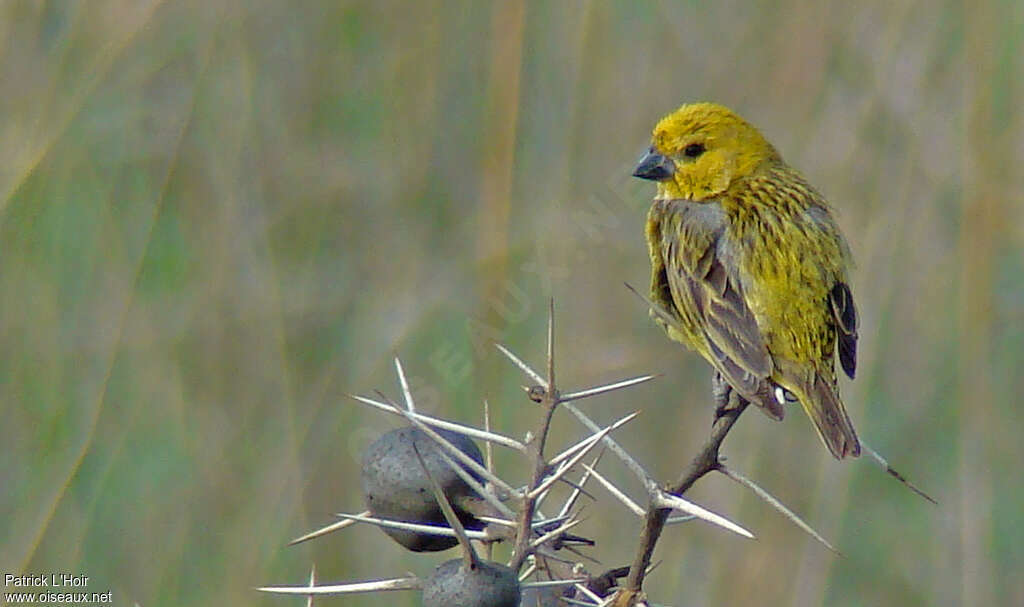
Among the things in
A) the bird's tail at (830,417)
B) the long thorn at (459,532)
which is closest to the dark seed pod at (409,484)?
the long thorn at (459,532)

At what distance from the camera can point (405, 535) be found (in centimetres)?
227

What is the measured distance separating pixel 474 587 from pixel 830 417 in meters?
1.93

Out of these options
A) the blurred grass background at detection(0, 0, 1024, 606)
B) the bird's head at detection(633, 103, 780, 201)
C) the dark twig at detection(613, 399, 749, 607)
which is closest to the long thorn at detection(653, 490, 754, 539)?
the dark twig at detection(613, 399, 749, 607)

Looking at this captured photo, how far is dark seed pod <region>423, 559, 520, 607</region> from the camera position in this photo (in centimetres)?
198

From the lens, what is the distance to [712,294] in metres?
3.96

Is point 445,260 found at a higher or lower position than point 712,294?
lower

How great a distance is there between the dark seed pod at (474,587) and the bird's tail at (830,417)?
1.75m

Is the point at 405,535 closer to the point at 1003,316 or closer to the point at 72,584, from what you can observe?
the point at 72,584

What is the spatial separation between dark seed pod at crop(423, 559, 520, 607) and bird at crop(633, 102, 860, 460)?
1624 mm

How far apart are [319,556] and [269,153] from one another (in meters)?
1.43

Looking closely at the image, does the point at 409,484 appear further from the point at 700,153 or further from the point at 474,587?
the point at 700,153

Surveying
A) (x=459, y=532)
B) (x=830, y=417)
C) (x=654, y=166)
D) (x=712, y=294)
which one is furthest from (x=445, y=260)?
(x=459, y=532)

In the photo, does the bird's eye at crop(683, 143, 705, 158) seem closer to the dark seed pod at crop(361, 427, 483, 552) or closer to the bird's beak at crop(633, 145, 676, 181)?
the bird's beak at crop(633, 145, 676, 181)

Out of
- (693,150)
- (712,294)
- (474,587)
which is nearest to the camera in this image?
(474,587)
